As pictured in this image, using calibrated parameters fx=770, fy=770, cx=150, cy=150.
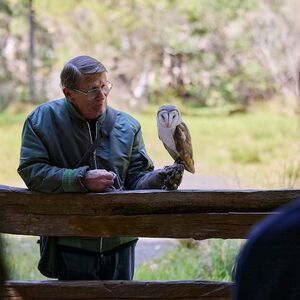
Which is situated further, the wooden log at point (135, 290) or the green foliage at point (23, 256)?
the green foliage at point (23, 256)

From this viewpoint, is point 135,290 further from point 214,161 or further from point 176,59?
point 176,59

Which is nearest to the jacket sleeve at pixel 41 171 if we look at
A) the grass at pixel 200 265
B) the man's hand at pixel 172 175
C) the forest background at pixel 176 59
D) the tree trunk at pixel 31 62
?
the man's hand at pixel 172 175

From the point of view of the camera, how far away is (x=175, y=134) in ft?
9.34

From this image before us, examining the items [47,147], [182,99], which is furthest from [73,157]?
[182,99]

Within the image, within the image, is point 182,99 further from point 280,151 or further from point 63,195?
point 63,195

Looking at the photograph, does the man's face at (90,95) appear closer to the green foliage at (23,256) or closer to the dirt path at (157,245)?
the green foliage at (23,256)

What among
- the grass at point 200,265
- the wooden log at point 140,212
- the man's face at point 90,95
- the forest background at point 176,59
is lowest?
the grass at point 200,265

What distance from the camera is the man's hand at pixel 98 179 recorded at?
2.82 m

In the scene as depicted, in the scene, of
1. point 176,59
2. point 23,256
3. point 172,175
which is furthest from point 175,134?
point 176,59

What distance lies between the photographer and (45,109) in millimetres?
2996

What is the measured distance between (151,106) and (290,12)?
362cm

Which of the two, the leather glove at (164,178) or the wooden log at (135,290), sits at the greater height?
the leather glove at (164,178)

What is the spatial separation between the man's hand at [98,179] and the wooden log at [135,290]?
0.39 m

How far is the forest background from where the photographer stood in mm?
14859
